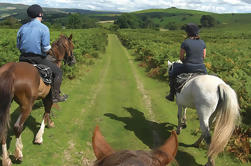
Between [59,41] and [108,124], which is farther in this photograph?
[108,124]

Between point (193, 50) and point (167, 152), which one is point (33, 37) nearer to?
point (193, 50)

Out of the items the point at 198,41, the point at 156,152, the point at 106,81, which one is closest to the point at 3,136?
the point at 156,152

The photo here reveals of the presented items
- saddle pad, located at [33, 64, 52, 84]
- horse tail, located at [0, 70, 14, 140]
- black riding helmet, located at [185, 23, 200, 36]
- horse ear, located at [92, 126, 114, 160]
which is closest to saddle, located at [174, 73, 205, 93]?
black riding helmet, located at [185, 23, 200, 36]

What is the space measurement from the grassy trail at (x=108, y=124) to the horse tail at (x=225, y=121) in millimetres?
1188

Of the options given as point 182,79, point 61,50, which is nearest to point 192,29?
point 182,79

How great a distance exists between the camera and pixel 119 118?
8.28m

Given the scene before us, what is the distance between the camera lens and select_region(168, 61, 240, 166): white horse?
15.3ft

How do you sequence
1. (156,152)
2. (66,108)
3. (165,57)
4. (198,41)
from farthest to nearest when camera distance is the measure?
→ (165,57) → (66,108) → (198,41) → (156,152)

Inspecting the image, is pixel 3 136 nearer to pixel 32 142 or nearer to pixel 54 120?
pixel 32 142

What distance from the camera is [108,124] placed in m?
7.68

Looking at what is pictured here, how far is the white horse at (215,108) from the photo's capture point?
4.67 meters

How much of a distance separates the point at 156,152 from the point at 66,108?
777 cm

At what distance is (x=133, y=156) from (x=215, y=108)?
406cm

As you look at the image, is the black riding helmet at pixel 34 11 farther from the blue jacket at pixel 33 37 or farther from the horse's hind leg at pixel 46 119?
the horse's hind leg at pixel 46 119
